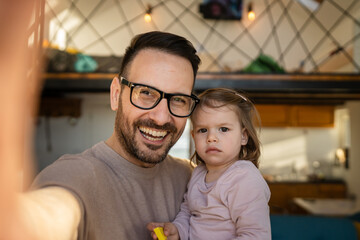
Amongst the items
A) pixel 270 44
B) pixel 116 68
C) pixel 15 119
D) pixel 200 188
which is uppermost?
pixel 270 44

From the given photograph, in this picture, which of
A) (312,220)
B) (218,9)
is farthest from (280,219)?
(218,9)

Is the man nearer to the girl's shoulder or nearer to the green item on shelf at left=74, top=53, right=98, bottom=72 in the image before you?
the girl's shoulder

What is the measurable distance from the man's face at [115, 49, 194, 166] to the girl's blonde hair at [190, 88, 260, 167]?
0.22 metres

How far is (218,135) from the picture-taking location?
1.26 m

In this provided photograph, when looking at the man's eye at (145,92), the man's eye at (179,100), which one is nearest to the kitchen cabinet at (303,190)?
the man's eye at (179,100)

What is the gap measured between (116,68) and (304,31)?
3517 mm

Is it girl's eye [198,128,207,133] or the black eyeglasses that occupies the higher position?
the black eyeglasses

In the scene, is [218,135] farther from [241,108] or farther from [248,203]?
[248,203]

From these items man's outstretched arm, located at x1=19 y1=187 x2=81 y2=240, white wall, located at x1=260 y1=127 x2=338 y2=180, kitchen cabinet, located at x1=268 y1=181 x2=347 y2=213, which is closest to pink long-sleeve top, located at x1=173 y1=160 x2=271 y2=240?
man's outstretched arm, located at x1=19 y1=187 x2=81 y2=240

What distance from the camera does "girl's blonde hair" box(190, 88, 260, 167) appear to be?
1.30 meters

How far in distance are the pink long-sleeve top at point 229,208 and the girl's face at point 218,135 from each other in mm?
91

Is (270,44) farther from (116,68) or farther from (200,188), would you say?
(200,188)

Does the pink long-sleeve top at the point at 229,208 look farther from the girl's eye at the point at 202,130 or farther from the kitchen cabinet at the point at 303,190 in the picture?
the kitchen cabinet at the point at 303,190

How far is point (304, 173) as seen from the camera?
668 centimetres
